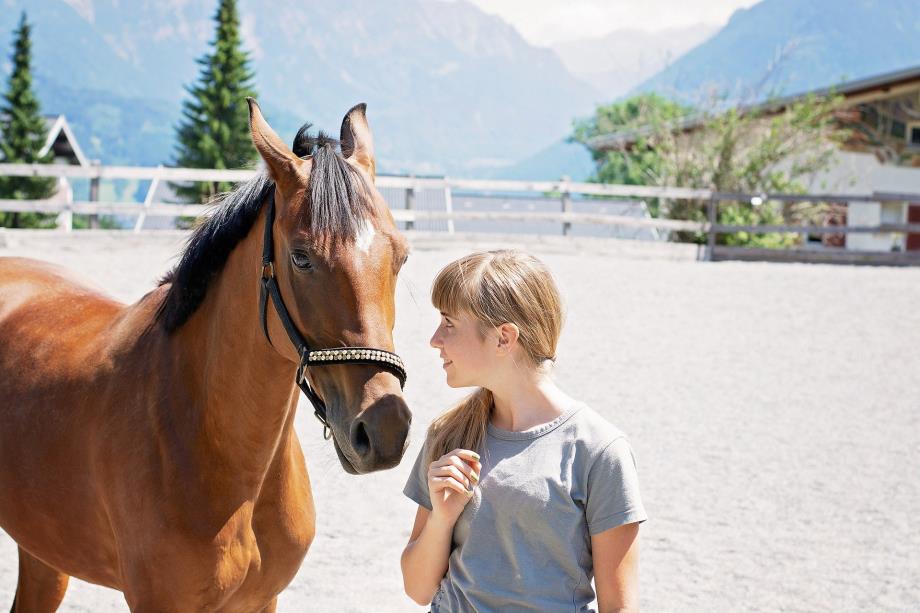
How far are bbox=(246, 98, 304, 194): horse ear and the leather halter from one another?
4.0 inches

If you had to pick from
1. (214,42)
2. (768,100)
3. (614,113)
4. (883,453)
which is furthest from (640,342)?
(614,113)

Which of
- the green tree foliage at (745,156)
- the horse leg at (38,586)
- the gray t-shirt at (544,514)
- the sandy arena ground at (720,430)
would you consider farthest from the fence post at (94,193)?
the gray t-shirt at (544,514)

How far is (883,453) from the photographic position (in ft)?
22.7

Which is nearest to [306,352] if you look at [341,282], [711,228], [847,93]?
[341,282]

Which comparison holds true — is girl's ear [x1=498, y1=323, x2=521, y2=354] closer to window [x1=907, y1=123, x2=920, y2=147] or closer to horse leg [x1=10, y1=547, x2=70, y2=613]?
horse leg [x1=10, y1=547, x2=70, y2=613]

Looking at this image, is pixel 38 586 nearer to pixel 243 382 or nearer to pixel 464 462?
pixel 243 382

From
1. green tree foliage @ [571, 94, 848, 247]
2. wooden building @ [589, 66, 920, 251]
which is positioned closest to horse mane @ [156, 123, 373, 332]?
green tree foliage @ [571, 94, 848, 247]

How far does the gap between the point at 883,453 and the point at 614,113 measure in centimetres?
4295

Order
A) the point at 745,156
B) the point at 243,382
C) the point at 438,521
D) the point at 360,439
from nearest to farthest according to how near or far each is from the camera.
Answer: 1. the point at 438,521
2. the point at 360,439
3. the point at 243,382
4. the point at 745,156

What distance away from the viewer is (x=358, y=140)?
252cm

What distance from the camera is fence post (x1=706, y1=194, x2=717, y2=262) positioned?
16391 mm

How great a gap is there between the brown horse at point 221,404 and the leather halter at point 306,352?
0.6 inches

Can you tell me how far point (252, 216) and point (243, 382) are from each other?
0.43m

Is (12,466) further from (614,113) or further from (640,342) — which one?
(614,113)
